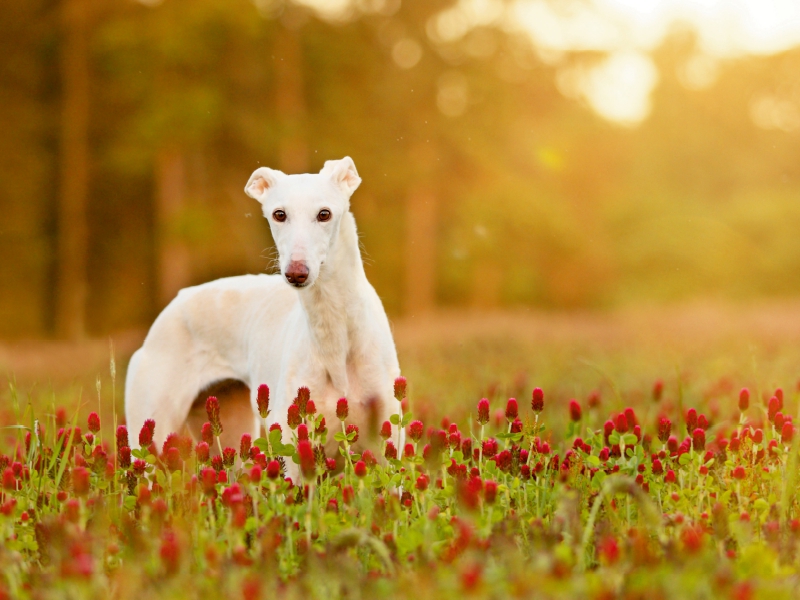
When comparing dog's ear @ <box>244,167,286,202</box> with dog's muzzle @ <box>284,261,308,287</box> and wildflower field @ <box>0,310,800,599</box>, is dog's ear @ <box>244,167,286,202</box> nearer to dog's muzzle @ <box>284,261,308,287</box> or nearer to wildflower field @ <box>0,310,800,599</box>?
dog's muzzle @ <box>284,261,308,287</box>

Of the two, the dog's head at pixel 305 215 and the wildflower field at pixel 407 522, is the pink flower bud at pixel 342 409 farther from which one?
the dog's head at pixel 305 215

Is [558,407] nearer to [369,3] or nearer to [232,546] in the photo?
[232,546]

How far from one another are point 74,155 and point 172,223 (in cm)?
511

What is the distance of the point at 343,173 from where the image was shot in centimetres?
446

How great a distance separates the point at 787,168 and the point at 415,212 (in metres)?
26.3

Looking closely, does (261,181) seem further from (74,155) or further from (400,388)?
(74,155)

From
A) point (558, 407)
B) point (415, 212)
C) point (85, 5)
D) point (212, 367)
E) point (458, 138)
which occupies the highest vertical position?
point (85, 5)

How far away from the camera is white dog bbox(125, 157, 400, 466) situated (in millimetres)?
4113

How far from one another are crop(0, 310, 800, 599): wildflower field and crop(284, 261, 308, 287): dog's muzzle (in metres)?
0.54

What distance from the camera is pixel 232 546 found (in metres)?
2.82

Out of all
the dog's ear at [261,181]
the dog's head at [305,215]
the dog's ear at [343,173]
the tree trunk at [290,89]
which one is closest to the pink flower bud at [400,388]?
the dog's head at [305,215]

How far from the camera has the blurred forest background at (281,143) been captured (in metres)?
20.0

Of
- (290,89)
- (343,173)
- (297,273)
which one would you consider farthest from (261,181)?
(290,89)

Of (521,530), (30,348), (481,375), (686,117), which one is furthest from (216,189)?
(686,117)
